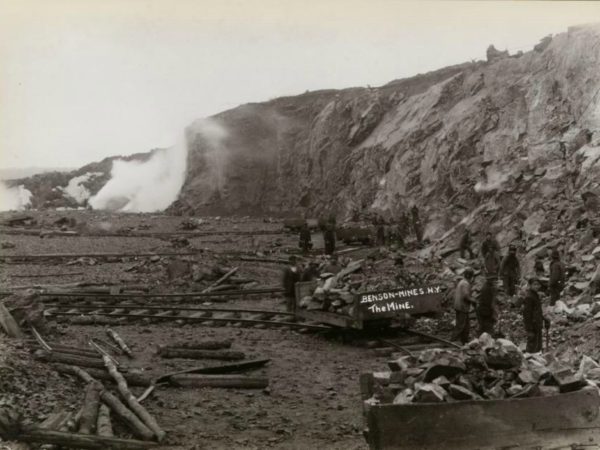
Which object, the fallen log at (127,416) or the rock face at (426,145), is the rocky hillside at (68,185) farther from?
the fallen log at (127,416)

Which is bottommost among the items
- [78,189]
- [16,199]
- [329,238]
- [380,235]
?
[380,235]

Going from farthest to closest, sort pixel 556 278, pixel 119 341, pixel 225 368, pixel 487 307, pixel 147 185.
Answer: pixel 147 185 < pixel 556 278 < pixel 119 341 < pixel 487 307 < pixel 225 368

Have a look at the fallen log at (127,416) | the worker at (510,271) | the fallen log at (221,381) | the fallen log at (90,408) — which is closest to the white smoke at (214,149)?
the worker at (510,271)

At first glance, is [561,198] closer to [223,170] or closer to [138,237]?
[138,237]

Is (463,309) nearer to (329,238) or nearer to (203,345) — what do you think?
(203,345)

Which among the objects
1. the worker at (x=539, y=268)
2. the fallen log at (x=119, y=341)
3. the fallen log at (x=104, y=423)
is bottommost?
the worker at (x=539, y=268)

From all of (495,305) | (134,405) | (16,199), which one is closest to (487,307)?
(495,305)

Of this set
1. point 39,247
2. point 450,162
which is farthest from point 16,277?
point 450,162

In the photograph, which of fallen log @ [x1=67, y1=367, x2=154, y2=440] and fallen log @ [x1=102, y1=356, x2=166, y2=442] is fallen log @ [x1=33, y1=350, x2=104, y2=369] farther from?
fallen log @ [x1=67, y1=367, x2=154, y2=440]
